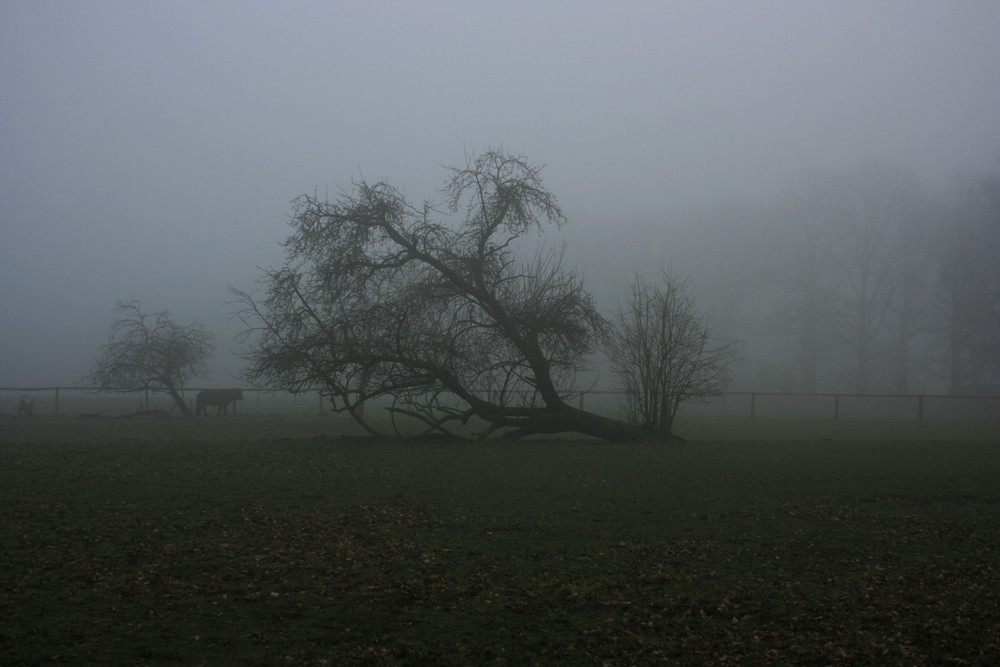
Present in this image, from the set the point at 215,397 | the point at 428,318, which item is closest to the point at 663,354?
the point at 428,318

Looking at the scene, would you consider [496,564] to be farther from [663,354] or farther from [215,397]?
[215,397]

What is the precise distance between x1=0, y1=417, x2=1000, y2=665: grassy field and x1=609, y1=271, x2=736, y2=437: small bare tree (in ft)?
19.5

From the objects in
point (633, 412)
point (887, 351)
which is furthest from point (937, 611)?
point (887, 351)

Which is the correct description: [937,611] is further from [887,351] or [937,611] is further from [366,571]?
[887,351]

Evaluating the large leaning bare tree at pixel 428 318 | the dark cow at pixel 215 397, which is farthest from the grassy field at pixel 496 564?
the dark cow at pixel 215 397

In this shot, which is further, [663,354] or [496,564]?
[663,354]

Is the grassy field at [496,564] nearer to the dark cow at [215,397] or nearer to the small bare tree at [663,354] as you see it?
the small bare tree at [663,354]

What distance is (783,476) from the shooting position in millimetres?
11805

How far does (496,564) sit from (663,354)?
13288 millimetres

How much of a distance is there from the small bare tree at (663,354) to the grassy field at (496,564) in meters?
5.94

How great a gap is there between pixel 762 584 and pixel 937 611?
1190mm

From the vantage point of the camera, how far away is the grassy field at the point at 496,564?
438 cm

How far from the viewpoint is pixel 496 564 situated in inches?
244

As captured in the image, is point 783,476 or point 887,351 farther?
point 887,351
